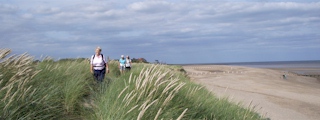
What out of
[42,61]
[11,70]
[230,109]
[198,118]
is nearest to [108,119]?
[198,118]

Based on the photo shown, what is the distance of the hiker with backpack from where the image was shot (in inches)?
415

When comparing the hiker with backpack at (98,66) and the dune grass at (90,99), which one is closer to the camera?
the dune grass at (90,99)

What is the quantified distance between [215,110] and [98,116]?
2.28m

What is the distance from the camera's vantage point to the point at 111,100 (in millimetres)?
5773

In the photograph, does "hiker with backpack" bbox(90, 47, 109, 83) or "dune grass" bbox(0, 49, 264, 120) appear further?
"hiker with backpack" bbox(90, 47, 109, 83)

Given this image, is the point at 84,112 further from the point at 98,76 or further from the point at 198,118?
the point at 98,76

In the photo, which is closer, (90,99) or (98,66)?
(90,99)

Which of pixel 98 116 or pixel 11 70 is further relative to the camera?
pixel 11 70

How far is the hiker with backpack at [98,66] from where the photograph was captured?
10.5 metres

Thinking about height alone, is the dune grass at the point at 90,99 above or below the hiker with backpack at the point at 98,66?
below

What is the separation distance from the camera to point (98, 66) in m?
10.6

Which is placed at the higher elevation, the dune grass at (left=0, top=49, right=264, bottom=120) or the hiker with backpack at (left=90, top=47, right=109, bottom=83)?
the hiker with backpack at (left=90, top=47, right=109, bottom=83)

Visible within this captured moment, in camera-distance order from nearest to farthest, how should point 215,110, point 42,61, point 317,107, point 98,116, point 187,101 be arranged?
1. point 98,116
2. point 187,101
3. point 215,110
4. point 42,61
5. point 317,107

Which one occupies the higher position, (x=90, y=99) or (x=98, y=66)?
(x=98, y=66)
